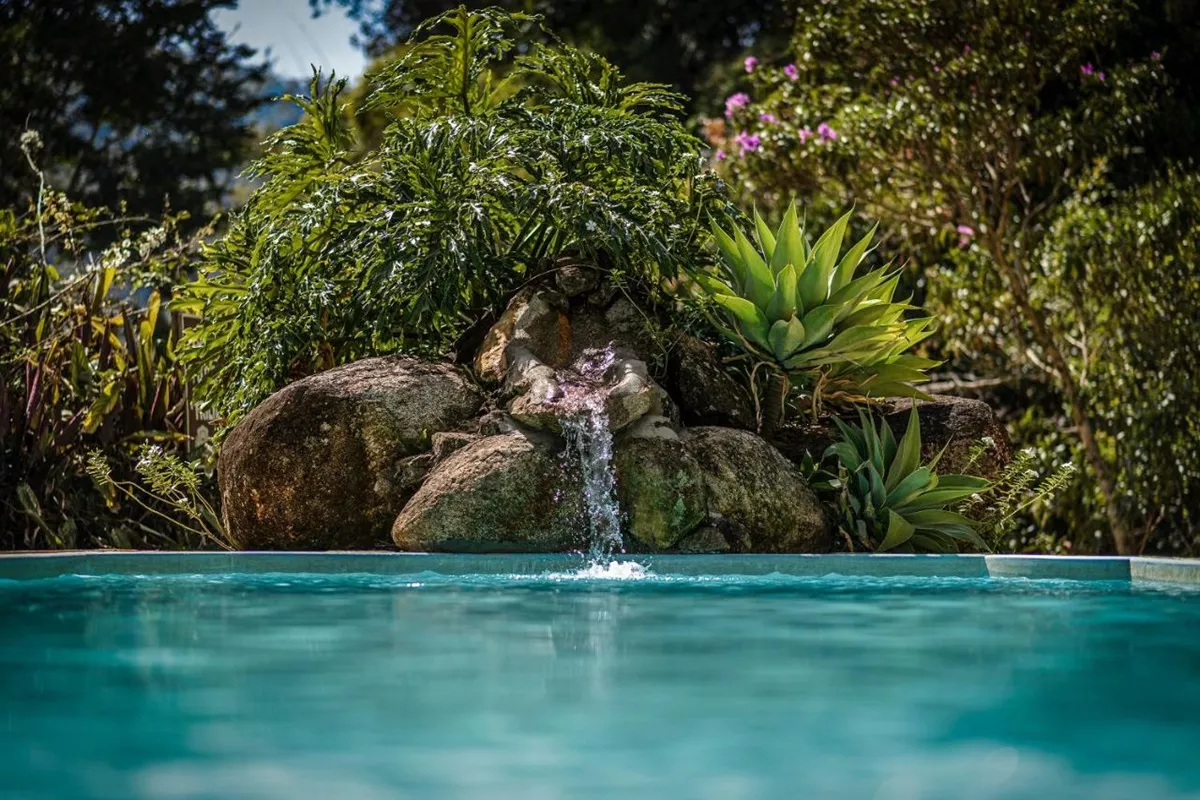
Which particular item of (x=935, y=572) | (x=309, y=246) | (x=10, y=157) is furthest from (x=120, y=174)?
(x=935, y=572)

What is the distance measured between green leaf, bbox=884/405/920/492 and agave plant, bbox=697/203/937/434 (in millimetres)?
570

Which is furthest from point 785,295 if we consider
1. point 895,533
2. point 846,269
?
point 895,533

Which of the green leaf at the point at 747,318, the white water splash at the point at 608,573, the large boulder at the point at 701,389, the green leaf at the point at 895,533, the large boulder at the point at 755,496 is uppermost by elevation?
the green leaf at the point at 747,318

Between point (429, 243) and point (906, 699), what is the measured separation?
4.50 m

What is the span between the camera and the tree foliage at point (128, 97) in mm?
21672

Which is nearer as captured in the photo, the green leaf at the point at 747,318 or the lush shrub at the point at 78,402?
the green leaf at the point at 747,318

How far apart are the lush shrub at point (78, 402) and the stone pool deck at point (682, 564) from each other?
4.85 feet

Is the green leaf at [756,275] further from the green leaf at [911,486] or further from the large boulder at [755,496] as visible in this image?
the green leaf at [911,486]

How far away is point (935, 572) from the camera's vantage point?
5816 millimetres

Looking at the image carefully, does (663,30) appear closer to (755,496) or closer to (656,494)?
(755,496)

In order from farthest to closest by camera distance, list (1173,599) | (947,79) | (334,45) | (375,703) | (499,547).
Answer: (334,45) < (947,79) < (499,547) < (1173,599) < (375,703)

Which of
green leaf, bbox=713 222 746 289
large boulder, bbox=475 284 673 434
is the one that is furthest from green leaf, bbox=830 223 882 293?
large boulder, bbox=475 284 673 434

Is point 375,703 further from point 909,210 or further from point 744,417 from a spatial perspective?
point 909,210

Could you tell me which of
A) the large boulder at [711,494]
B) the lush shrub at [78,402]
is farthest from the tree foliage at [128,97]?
the large boulder at [711,494]
